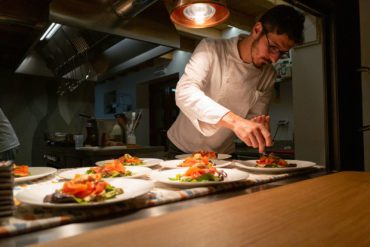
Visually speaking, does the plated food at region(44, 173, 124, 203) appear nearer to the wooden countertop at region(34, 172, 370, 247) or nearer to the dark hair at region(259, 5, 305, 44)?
the wooden countertop at region(34, 172, 370, 247)

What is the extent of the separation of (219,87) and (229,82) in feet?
0.22

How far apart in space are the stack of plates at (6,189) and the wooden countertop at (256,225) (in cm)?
15

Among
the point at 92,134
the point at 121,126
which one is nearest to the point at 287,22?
the point at 121,126

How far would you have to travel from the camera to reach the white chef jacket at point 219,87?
1.58 meters

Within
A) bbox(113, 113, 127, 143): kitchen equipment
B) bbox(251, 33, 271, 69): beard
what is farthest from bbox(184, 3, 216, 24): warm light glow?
bbox(113, 113, 127, 143): kitchen equipment

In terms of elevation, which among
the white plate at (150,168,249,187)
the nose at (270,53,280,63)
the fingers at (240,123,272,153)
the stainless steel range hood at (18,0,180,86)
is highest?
the stainless steel range hood at (18,0,180,86)

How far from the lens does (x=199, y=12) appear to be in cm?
164

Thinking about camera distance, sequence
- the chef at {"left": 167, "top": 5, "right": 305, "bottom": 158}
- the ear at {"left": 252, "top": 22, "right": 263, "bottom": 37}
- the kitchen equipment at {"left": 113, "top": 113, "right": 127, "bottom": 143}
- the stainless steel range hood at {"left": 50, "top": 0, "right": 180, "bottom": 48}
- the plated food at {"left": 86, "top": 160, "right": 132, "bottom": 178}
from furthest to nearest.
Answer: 1. the kitchen equipment at {"left": 113, "top": 113, "right": 127, "bottom": 143}
2. the stainless steel range hood at {"left": 50, "top": 0, "right": 180, "bottom": 48}
3. the ear at {"left": 252, "top": 22, "right": 263, "bottom": 37}
4. the chef at {"left": 167, "top": 5, "right": 305, "bottom": 158}
5. the plated food at {"left": 86, "top": 160, "right": 132, "bottom": 178}

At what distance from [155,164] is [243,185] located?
524 millimetres

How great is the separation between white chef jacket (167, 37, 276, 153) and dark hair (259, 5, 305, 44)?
359 millimetres

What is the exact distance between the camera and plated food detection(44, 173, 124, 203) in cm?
63

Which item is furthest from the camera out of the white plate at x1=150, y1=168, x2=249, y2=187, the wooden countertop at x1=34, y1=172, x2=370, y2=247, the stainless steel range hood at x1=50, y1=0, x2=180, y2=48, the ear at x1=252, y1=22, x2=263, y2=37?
the stainless steel range hood at x1=50, y1=0, x2=180, y2=48

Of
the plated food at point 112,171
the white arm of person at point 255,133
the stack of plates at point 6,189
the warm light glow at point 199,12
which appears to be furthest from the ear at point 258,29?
the stack of plates at point 6,189

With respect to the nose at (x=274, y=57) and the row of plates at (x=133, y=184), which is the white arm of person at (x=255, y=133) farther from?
the nose at (x=274, y=57)
